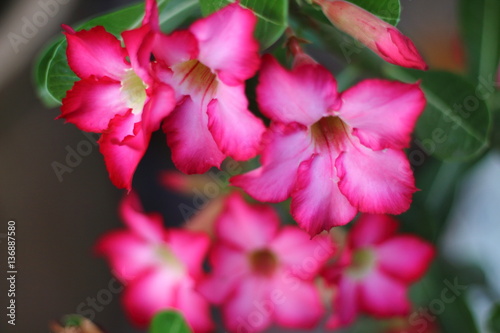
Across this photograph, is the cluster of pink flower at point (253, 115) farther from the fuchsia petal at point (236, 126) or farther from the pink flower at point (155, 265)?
the pink flower at point (155, 265)

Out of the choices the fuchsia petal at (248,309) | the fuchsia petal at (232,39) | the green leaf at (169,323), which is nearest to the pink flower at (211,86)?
the fuchsia petal at (232,39)

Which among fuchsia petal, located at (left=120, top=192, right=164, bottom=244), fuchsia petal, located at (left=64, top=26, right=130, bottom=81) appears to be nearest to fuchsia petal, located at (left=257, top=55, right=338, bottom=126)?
fuchsia petal, located at (left=64, top=26, right=130, bottom=81)

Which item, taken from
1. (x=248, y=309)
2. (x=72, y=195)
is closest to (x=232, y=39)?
(x=248, y=309)

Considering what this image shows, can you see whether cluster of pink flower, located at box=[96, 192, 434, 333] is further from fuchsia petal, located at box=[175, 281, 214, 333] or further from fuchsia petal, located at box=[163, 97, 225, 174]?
fuchsia petal, located at box=[163, 97, 225, 174]

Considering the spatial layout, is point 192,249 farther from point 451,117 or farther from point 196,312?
point 451,117

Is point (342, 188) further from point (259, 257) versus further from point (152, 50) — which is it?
point (259, 257)

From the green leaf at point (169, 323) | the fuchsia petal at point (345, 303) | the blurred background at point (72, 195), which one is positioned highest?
the green leaf at point (169, 323)

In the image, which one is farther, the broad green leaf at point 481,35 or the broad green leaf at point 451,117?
the broad green leaf at point 481,35
